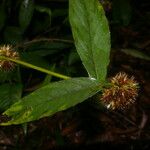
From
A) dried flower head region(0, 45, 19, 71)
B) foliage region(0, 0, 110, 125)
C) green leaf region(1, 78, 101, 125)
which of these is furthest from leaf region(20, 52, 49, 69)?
green leaf region(1, 78, 101, 125)

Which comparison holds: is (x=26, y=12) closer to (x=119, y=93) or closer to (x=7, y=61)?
(x=7, y=61)

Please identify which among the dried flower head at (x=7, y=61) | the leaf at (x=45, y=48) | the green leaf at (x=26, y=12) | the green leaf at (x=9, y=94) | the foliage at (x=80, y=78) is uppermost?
the foliage at (x=80, y=78)

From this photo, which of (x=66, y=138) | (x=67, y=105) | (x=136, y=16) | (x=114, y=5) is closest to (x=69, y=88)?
(x=67, y=105)

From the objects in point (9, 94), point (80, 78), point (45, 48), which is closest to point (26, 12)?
point (45, 48)

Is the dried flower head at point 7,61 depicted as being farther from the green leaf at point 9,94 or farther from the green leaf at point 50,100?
the green leaf at point 9,94

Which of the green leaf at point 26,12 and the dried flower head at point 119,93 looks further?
the green leaf at point 26,12

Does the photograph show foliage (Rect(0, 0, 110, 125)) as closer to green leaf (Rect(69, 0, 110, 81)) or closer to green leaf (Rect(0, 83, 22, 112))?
green leaf (Rect(69, 0, 110, 81))

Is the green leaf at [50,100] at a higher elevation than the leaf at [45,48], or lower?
higher

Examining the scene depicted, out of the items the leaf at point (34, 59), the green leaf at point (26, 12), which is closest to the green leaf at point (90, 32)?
the leaf at point (34, 59)
